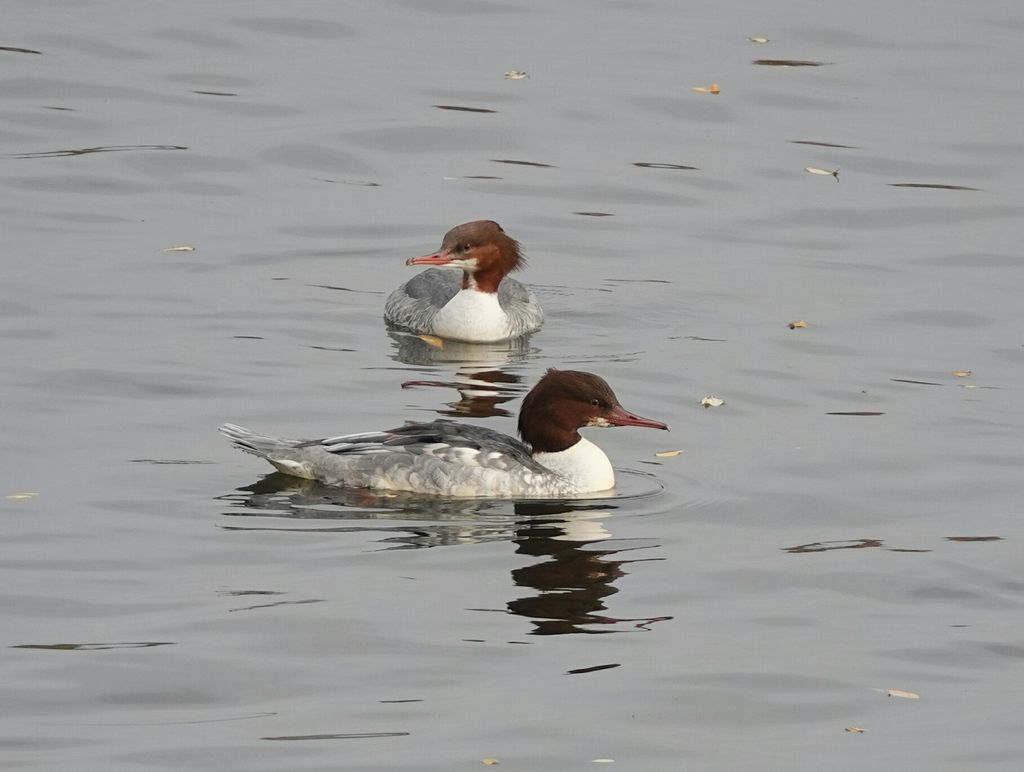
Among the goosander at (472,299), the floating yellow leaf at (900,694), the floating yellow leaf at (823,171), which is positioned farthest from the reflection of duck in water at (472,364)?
the floating yellow leaf at (823,171)

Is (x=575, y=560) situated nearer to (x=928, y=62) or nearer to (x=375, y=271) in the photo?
(x=375, y=271)

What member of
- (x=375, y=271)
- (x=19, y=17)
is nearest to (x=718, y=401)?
(x=375, y=271)

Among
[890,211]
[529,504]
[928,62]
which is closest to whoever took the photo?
[529,504]

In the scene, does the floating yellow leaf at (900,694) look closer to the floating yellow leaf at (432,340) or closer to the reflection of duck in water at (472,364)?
the reflection of duck in water at (472,364)

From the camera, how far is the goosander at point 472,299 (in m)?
17.0

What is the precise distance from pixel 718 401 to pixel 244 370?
3.39 m

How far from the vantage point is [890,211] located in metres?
20.5

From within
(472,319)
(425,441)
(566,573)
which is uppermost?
(472,319)

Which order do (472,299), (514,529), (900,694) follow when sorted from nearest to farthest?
(900,694)
(514,529)
(472,299)

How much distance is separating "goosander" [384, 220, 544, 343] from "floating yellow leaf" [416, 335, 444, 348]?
46 millimetres

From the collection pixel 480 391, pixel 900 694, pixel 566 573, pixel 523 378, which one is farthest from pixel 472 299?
pixel 900 694

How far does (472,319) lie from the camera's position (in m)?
17.2

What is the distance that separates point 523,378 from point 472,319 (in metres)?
1.82

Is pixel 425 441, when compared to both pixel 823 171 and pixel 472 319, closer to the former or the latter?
pixel 472 319
